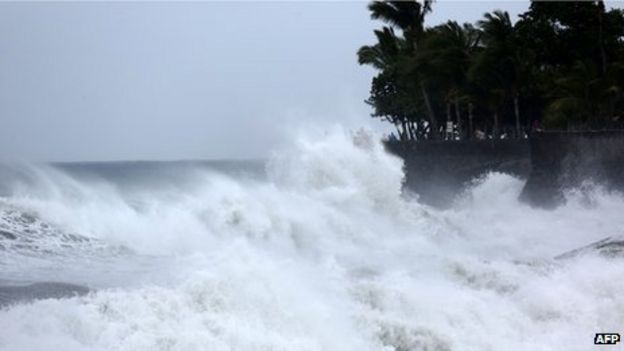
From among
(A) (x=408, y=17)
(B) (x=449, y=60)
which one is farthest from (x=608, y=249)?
(A) (x=408, y=17)

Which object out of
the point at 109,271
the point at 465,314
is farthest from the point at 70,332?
the point at 465,314

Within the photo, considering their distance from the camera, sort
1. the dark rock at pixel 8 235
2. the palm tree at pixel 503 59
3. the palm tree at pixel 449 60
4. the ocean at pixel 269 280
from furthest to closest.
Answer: the palm tree at pixel 449 60, the palm tree at pixel 503 59, the dark rock at pixel 8 235, the ocean at pixel 269 280

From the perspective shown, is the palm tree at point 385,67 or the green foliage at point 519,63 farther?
the palm tree at point 385,67

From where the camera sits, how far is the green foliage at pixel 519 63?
89.7ft

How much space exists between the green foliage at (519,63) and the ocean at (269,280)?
9.85 meters

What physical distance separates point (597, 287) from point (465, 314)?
194cm

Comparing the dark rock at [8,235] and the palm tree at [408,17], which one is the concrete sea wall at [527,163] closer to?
the palm tree at [408,17]

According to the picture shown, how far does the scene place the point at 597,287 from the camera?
1017 cm

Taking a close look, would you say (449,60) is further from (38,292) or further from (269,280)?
(38,292)

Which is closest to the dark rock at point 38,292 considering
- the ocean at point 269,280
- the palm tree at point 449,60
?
the ocean at point 269,280

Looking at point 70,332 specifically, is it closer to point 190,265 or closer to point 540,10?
point 190,265

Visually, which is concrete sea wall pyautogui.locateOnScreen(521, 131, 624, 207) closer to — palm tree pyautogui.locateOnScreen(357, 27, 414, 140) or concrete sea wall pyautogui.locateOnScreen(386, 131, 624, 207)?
concrete sea wall pyautogui.locateOnScreen(386, 131, 624, 207)

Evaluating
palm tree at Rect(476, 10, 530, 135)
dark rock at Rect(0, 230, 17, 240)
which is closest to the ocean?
dark rock at Rect(0, 230, 17, 240)

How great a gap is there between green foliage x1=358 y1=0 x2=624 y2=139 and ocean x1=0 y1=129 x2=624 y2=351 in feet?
32.3
